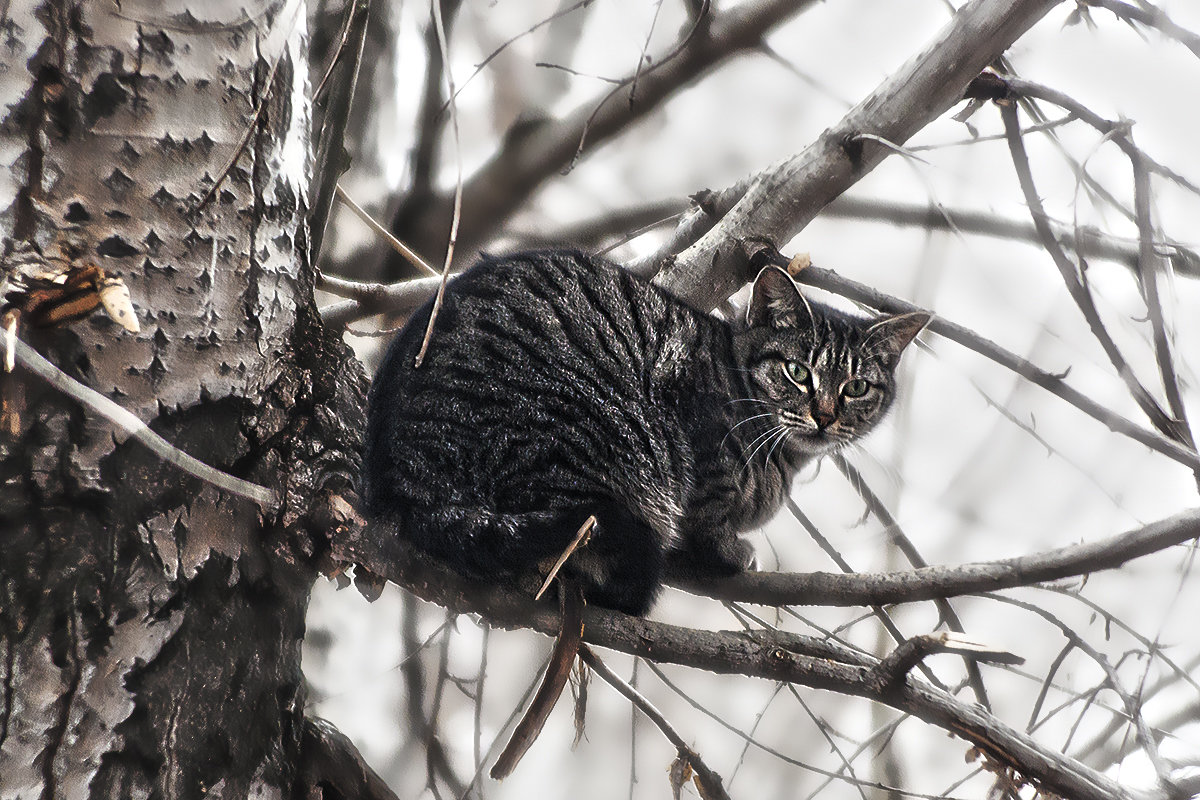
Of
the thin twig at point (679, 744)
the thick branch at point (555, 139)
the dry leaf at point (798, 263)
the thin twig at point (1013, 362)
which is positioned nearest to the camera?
the thin twig at point (1013, 362)

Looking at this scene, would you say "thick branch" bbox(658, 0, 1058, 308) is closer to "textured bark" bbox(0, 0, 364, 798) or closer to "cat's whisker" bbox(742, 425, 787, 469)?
"cat's whisker" bbox(742, 425, 787, 469)

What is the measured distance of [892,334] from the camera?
1.94 m

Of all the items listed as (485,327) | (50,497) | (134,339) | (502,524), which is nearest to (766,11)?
(485,327)

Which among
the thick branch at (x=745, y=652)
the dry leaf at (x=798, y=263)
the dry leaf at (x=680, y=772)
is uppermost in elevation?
the dry leaf at (x=798, y=263)

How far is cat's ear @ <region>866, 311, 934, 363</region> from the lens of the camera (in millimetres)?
1865

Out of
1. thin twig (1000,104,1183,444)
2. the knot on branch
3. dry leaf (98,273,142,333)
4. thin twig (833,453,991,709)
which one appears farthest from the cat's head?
dry leaf (98,273,142,333)

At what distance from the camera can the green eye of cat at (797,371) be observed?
6.07ft

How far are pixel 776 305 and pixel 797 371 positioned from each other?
0.48 feet

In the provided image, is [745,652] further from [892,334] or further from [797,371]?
[892,334]

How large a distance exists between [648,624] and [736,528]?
0.66 m

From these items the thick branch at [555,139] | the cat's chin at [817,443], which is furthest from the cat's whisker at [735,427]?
the thick branch at [555,139]

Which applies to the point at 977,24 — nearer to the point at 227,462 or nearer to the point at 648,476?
the point at 648,476

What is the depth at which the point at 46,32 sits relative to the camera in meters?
0.92

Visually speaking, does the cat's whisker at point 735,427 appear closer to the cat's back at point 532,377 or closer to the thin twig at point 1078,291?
the cat's back at point 532,377
